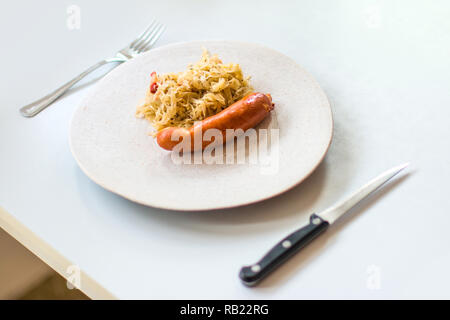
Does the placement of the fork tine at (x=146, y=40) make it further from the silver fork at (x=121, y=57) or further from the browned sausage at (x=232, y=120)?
the browned sausage at (x=232, y=120)

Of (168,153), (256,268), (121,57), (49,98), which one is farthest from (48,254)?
(121,57)

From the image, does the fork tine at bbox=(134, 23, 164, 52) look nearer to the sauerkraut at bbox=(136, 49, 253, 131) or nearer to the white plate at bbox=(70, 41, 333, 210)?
the white plate at bbox=(70, 41, 333, 210)

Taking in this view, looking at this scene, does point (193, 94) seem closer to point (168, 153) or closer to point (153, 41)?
point (168, 153)

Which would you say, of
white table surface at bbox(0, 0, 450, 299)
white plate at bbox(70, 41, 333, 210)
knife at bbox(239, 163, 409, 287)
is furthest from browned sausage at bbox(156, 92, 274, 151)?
knife at bbox(239, 163, 409, 287)

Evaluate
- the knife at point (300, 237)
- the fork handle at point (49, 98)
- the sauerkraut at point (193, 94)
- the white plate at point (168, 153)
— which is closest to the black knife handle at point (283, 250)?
the knife at point (300, 237)
